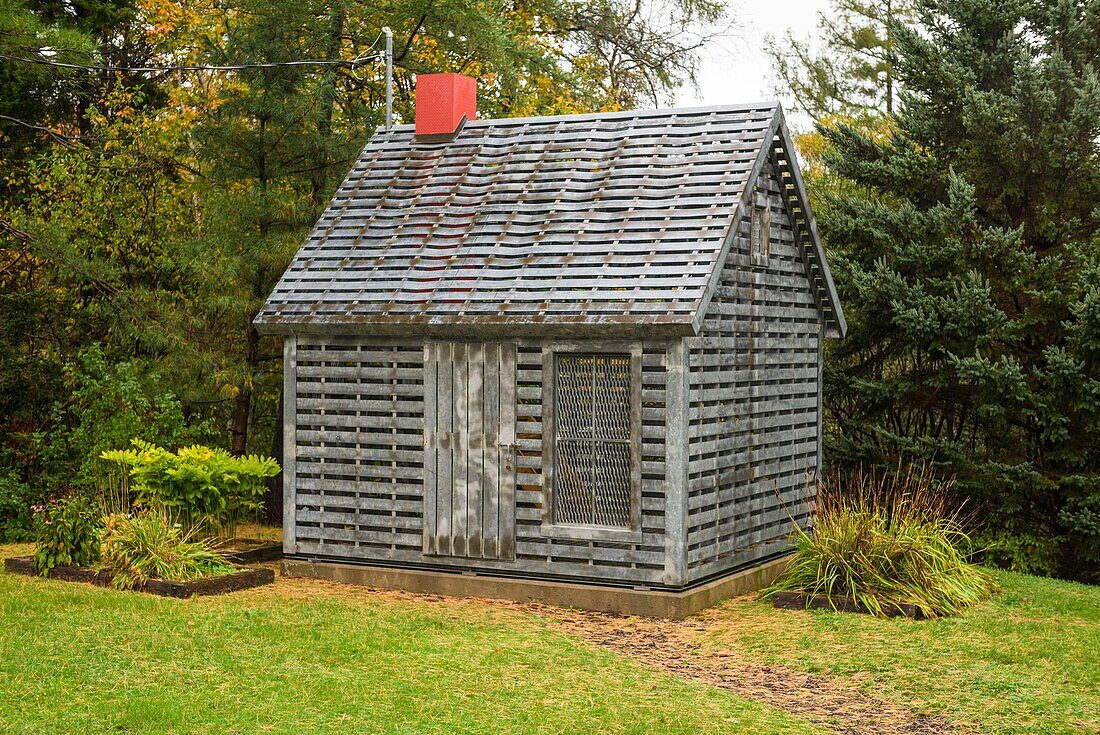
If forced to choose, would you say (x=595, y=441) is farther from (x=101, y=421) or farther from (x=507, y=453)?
(x=101, y=421)

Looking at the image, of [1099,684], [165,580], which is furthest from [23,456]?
[1099,684]

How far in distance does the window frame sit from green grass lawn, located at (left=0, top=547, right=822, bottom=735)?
88 centimetres

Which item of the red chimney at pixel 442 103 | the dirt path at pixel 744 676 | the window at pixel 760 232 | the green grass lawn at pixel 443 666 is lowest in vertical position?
the dirt path at pixel 744 676

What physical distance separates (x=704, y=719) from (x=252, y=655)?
324cm

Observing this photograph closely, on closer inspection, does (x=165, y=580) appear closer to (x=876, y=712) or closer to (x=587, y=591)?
(x=587, y=591)

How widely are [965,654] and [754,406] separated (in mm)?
3283

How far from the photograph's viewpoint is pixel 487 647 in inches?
357

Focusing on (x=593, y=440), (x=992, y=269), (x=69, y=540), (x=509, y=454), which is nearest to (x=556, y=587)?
(x=509, y=454)

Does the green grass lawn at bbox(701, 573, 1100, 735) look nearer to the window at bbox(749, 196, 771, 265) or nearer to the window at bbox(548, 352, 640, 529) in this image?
the window at bbox(548, 352, 640, 529)

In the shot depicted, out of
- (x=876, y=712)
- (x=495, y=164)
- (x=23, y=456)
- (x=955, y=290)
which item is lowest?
(x=876, y=712)

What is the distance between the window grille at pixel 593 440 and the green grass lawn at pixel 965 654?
134 centimetres

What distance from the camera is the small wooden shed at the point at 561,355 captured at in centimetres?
1051

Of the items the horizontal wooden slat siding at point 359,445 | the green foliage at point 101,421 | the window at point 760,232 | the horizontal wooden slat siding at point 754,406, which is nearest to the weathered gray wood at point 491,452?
the horizontal wooden slat siding at point 359,445

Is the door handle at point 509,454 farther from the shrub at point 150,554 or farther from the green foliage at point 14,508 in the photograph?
the green foliage at point 14,508
